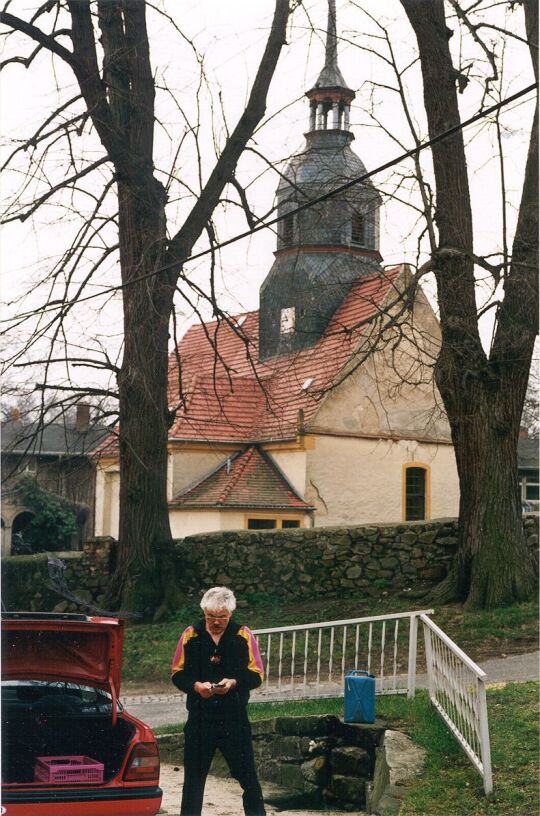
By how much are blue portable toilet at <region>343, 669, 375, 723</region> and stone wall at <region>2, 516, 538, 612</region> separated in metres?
0.80

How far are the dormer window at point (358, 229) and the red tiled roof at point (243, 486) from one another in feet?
6.01

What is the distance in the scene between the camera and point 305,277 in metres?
6.88

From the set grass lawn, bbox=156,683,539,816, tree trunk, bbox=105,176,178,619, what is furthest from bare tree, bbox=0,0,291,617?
grass lawn, bbox=156,683,539,816

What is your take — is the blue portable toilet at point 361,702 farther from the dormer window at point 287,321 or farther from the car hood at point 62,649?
the dormer window at point 287,321

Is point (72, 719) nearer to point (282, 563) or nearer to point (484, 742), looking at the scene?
point (484, 742)

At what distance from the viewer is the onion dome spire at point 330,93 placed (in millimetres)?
6527

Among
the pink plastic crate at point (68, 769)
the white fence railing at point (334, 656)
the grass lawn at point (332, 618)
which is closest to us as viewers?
the pink plastic crate at point (68, 769)

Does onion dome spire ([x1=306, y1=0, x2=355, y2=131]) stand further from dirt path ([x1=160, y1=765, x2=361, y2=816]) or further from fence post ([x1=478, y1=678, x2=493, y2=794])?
dirt path ([x1=160, y1=765, x2=361, y2=816])

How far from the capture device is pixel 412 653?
6336 millimetres

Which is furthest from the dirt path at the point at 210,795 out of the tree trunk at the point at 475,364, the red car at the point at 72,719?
the tree trunk at the point at 475,364

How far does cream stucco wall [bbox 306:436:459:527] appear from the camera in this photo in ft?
22.3

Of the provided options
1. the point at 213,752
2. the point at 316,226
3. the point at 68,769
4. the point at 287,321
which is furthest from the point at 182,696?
the point at 316,226

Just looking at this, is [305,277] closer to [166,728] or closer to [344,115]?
[344,115]

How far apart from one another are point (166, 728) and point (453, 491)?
372 cm
